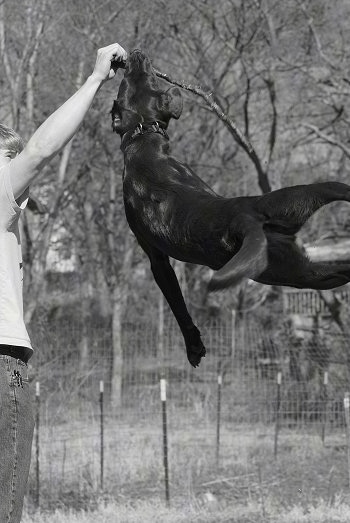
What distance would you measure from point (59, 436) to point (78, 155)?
6.73 metres

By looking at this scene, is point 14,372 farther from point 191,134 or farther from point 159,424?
point 191,134

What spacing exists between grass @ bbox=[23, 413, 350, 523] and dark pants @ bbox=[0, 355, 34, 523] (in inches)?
173

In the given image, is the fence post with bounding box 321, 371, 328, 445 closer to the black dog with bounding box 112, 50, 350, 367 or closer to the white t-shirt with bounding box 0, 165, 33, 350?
the black dog with bounding box 112, 50, 350, 367

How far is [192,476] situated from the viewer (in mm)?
9008

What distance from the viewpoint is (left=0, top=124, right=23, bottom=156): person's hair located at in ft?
9.26

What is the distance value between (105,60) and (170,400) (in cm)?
987

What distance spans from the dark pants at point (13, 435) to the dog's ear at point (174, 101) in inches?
47.7

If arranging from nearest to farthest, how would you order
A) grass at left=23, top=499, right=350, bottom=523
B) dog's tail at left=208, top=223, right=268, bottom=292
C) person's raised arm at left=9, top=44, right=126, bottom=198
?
dog's tail at left=208, top=223, right=268, bottom=292
person's raised arm at left=9, top=44, right=126, bottom=198
grass at left=23, top=499, right=350, bottom=523

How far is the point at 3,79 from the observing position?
12648 millimetres

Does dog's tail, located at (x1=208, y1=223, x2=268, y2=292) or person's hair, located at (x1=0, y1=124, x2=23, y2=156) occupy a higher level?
person's hair, located at (x1=0, y1=124, x2=23, y2=156)

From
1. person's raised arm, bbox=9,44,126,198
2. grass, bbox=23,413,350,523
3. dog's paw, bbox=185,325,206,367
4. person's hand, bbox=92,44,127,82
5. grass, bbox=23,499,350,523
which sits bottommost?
grass, bbox=23,499,350,523

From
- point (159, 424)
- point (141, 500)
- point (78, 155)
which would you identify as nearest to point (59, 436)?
point (159, 424)

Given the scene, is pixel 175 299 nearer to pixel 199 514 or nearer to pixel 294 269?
pixel 294 269

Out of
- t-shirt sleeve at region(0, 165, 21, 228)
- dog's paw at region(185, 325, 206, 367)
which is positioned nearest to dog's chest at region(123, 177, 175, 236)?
dog's paw at region(185, 325, 206, 367)
